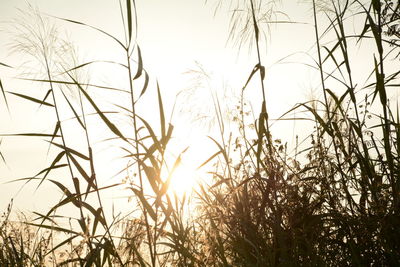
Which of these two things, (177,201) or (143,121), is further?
(177,201)

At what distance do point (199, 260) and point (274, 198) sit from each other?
0.54 meters

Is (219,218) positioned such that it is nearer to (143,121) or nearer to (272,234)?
(272,234)

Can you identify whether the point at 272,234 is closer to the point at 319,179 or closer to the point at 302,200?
the point at 302,200

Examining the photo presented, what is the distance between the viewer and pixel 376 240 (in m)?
1.92

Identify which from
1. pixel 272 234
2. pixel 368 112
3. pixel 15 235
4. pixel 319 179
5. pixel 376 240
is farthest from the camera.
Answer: pixel 15 235

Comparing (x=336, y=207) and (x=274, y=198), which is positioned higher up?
(x=274, y=198)

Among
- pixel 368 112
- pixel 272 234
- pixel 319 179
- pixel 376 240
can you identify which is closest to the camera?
pixel 376 240

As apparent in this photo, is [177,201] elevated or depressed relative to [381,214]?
elevated

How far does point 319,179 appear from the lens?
2215 mm

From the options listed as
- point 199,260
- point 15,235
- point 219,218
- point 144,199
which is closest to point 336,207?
point 219,218

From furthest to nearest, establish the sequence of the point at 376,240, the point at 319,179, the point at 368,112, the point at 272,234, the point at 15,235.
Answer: the point at 15,235, the point at 368,112, the point at 319,179, the point at 272,234, the point at 376,240

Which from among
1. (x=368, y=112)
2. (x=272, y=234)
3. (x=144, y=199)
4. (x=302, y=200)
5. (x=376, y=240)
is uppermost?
(x=368, y=112)

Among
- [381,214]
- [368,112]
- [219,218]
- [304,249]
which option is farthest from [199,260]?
[368,112]

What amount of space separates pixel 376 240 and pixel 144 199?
1.19 m
